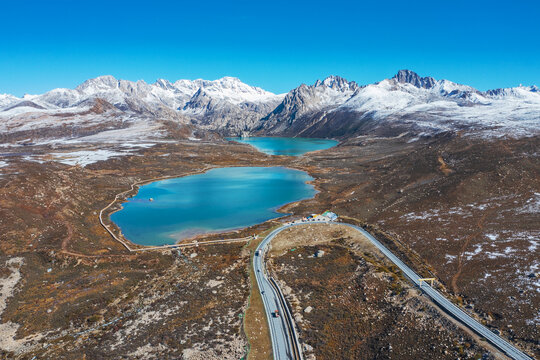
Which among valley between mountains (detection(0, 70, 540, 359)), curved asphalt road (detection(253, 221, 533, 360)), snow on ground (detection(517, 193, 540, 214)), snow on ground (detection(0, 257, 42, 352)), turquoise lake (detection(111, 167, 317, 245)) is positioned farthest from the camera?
turquoise lake (detection(111, 167, 317, 245))

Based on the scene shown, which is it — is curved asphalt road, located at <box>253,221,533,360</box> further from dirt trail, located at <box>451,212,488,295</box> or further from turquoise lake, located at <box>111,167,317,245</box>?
turquoise lake, located at <box>111,167,317,245</box>

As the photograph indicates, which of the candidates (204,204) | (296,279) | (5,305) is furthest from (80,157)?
(296,279)

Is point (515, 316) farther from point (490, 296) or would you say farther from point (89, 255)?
point (89, 255)

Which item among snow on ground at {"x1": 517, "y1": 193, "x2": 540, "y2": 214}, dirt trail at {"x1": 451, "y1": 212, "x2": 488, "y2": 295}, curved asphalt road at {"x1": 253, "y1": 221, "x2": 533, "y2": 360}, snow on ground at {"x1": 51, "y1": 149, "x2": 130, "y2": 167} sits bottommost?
Result: curved asphalt road at {"x1": 253, "y1": 221, "x2": 533, "y2": 360}

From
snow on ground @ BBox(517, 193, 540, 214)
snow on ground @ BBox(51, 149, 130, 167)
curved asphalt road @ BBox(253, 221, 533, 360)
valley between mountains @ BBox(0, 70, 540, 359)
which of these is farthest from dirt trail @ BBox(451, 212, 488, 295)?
snow on ground @ BBox(51, 149, 130, 167)

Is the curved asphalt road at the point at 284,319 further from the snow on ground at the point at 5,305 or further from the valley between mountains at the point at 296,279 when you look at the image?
the snow on ground at the point at 5,305

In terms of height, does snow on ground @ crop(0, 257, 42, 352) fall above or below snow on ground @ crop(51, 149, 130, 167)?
below

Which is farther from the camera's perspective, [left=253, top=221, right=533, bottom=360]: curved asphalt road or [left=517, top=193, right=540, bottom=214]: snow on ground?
[left=517, top=193, right=540, bottom=214]: snow on ground

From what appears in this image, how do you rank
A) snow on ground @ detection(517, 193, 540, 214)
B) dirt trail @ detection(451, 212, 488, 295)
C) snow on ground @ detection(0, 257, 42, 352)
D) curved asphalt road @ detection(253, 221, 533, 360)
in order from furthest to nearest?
snow on ground @ detection(517, 193, 540, 214) < dirt trail @ detection(451, 212, 488, 295) < snow on ground @ detection(0, 257, 42, 352) < curved asphalt road @ detection(253, 221, 533, 360)

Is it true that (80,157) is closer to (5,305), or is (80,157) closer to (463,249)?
(5,305)
